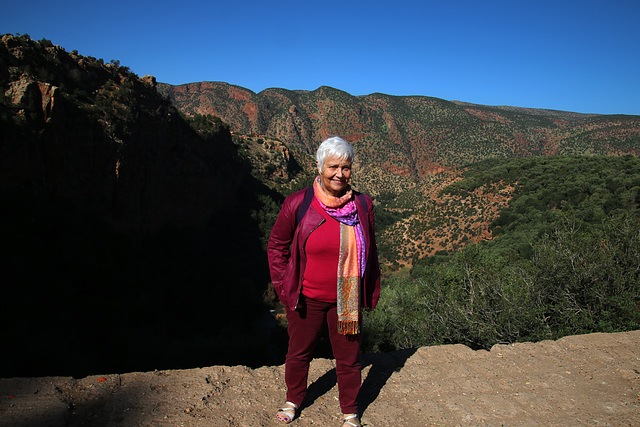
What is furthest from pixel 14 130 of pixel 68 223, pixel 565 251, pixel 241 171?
pixel 241 171

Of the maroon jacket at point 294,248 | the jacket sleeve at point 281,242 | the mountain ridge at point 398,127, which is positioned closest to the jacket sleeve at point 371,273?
the maroon jacket at point 294,248

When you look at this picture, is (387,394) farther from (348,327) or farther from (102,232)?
(102,232)

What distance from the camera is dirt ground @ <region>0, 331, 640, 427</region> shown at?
8.20 ft

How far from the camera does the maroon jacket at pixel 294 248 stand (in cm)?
235

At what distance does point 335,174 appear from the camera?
92.4 inches

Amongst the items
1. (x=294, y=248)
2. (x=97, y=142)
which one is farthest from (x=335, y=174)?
(x=97, y=142)

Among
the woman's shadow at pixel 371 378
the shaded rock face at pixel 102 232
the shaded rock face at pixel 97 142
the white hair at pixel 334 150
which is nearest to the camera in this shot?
the white hair at pixel 334 150

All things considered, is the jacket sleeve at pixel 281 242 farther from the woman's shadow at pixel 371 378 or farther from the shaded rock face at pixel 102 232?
the shaded rock face at pixel 102 232

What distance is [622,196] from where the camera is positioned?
62.0 feet

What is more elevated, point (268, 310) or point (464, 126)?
point (464, 126)

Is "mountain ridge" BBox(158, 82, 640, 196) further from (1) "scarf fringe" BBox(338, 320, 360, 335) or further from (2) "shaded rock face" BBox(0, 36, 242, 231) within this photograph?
(1) "scarf fringe" BBox(338, 320, 360, 335)

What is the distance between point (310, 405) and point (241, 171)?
27.5 meters

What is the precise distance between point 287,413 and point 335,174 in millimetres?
1745

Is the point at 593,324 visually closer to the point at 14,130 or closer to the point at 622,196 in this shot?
the point at 14,130
